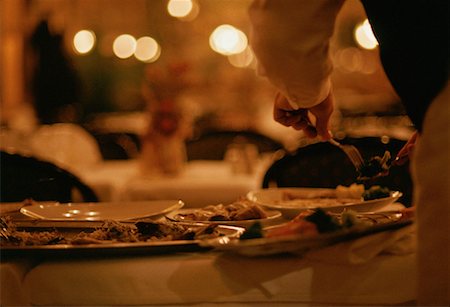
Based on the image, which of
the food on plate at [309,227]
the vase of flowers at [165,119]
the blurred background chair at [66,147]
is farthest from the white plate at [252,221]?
the blurred background chair at [66,147]

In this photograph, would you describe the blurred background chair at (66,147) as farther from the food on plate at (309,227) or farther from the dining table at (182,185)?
the food on plate at (309,227)

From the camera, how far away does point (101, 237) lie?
0.98 metres

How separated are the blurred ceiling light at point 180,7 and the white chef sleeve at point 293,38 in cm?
589

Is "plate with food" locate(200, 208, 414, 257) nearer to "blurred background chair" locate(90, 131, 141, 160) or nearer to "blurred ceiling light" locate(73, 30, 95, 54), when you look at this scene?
"blurred background chair" locate(90, 131, 141, 160)

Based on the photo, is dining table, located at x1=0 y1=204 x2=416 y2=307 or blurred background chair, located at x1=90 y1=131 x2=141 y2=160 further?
blurred background chair, located at x1=90 y1=131 x2=141 y2=160

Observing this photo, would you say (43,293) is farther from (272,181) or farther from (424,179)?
(272,181)

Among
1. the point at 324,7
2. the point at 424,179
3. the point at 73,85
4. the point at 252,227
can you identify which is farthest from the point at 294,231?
the point at 73,85

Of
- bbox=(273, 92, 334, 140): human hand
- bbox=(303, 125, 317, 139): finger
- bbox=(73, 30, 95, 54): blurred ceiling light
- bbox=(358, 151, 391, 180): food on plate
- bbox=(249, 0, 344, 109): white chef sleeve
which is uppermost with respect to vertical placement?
bbox=(73, 30, 95, 54): blurred ceiling light

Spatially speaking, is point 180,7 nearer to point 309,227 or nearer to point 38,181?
point 38,181

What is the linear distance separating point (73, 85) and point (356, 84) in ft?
18.3

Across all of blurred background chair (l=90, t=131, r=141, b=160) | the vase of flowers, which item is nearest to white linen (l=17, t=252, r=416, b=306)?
the vase of flowers

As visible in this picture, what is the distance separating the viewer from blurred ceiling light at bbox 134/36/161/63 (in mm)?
10859

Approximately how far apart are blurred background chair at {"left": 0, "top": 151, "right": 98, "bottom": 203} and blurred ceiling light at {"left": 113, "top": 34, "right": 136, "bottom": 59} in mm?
8620

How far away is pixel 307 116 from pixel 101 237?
0.40m
